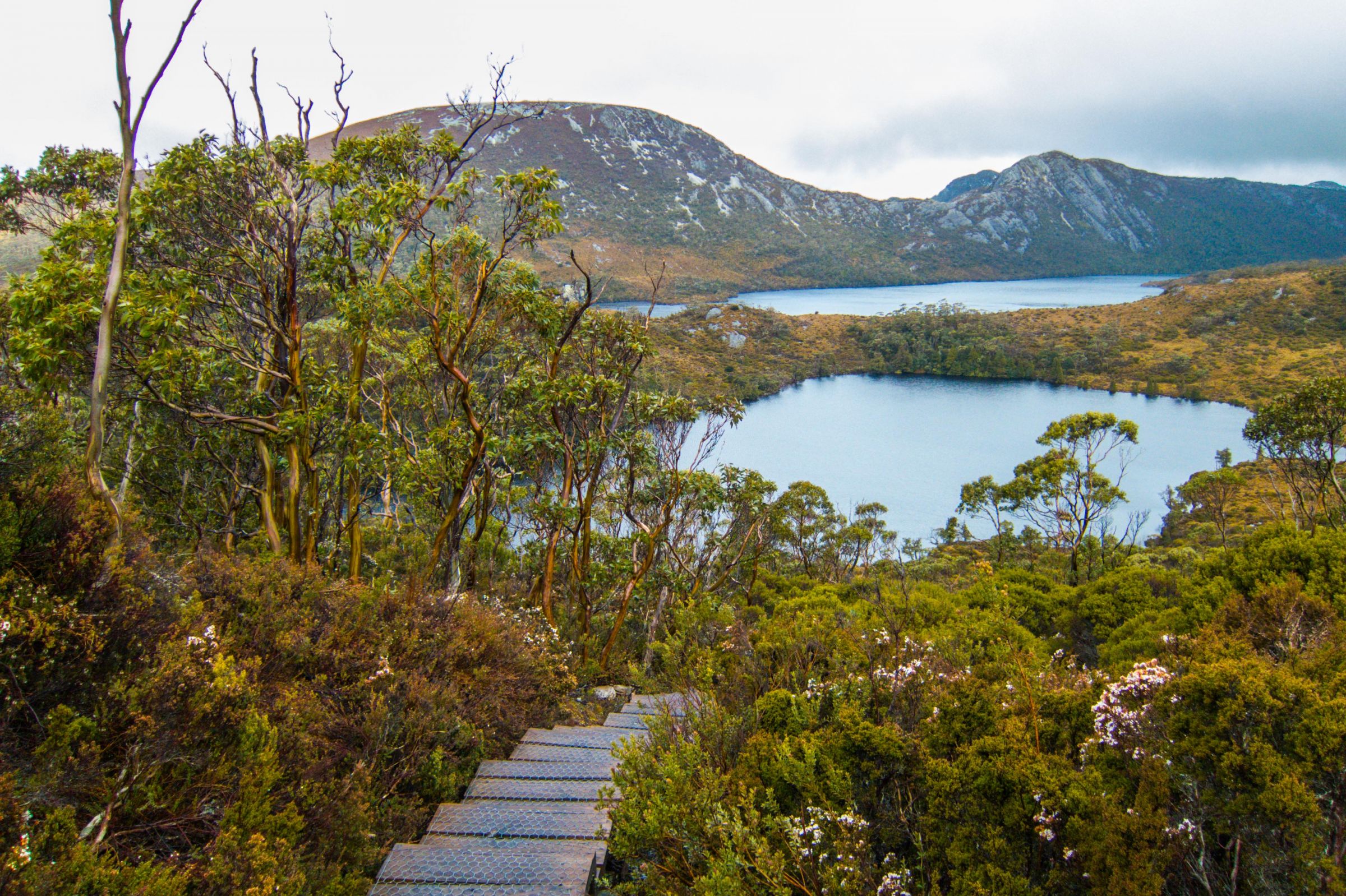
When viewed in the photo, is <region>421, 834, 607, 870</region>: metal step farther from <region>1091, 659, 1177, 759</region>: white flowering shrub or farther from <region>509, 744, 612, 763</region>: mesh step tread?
<region>1091, 659, 1177, 759</region>: white flowering shrub

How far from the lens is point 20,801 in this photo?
2.16 metres

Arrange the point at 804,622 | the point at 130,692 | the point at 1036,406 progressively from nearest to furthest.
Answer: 1. the point at 130,692
2. the point at 804,622
3. the point at 1036,406

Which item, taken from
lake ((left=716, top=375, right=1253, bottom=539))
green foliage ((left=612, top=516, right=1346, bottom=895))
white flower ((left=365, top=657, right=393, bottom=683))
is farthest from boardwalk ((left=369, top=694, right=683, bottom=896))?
lake ((left=716, top=375, right=1253, bottom=539))

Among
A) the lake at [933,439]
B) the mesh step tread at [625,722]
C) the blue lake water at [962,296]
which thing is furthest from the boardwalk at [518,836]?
the blue lake water at [962,296]

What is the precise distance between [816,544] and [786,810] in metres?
16.4

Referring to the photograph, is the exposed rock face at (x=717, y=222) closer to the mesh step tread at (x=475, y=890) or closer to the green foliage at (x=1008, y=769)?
the green foliage at (x=1008, y=769)

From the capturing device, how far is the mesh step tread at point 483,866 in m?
2.91

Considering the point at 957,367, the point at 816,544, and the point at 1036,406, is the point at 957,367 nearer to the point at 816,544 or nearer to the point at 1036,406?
the point at 1036,406

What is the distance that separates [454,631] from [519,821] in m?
2.13

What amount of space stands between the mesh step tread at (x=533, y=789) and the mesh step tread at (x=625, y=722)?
1313 mm

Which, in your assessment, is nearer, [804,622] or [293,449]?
[804,622]

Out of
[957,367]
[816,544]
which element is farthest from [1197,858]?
[957,367]

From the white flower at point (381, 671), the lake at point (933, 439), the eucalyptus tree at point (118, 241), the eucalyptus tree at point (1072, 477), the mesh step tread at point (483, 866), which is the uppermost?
the eucalyptus tree at point (118, 241)

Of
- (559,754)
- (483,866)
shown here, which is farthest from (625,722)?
(483,866)
